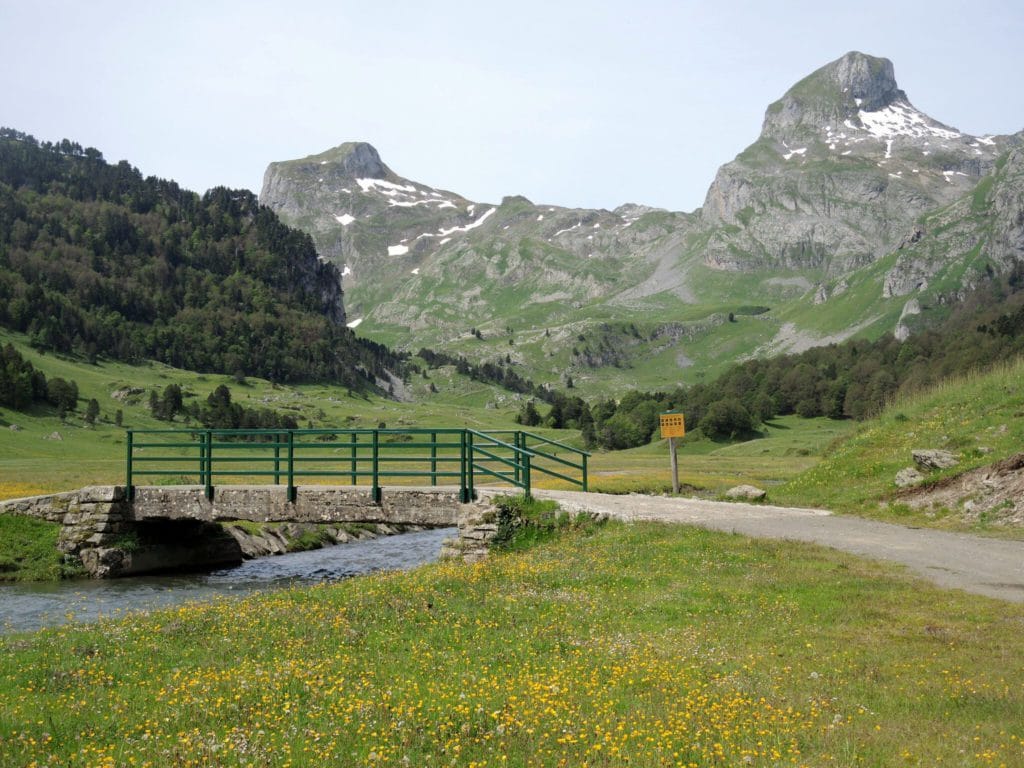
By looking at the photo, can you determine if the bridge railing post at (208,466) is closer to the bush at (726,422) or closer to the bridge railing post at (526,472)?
the bridge railing post at (526,472)

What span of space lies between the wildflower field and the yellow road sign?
17.9 m

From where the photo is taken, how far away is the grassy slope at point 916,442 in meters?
28.7

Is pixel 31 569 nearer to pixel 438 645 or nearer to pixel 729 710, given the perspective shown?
pixel 438 645

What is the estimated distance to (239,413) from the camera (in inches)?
6383

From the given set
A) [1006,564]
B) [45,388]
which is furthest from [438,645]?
[45,388]

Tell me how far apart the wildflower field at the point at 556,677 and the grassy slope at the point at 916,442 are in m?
12.6

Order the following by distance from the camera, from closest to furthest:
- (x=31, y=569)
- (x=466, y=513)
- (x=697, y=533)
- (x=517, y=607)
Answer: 1. (x=517, y=607)
2. (x=697, y=533)
3. (x=466, y=513)
4. (x=31, y=569)

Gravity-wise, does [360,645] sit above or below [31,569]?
above

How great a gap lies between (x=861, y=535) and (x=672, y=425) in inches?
565

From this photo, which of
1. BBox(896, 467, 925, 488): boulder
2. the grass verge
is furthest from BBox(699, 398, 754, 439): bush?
the grass verge

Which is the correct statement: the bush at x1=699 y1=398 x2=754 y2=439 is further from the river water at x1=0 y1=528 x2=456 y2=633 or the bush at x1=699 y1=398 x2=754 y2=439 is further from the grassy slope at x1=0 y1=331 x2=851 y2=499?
the river water at x1=0 y1=528 x2=456 y2=633

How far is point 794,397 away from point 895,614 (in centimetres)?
12349

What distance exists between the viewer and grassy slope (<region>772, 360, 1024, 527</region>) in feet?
94.1

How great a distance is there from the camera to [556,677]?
10984mm
